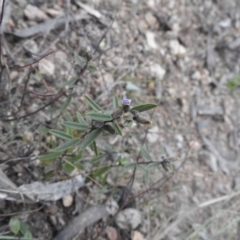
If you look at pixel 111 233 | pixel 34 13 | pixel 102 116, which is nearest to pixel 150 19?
pixel 34 13

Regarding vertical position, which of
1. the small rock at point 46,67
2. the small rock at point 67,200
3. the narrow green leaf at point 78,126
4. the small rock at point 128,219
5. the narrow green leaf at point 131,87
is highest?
the narrow green leaf at point 78,126

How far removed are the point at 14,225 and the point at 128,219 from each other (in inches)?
19.0

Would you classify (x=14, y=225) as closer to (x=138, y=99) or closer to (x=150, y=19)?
(x=138, y=99)

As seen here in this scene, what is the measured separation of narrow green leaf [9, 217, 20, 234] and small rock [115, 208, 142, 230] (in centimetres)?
43

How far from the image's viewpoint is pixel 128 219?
5.23 ft

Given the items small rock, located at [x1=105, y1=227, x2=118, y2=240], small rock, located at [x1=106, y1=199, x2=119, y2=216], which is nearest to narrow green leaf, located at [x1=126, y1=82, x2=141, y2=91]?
small rock, located at [x1=106, y1=199, x2=119, y2=216]

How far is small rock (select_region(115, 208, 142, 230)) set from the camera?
1.59 meters

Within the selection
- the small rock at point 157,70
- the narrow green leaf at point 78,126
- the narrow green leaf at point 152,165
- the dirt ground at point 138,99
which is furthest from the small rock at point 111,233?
the small rock at point 157,70

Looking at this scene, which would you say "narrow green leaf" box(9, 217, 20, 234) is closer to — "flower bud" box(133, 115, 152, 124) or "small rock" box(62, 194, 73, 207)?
"small rock" box(62, 194, 73, 207)

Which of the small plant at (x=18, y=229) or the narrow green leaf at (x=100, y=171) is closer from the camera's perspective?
the small plant at (x=18, y=229)

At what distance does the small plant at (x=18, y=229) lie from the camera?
1.26 m

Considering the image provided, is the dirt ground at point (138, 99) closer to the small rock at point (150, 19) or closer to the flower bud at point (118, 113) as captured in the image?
the small rock at point (150, 19)

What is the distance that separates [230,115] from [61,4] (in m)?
1.09

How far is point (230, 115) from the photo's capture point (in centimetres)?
231
